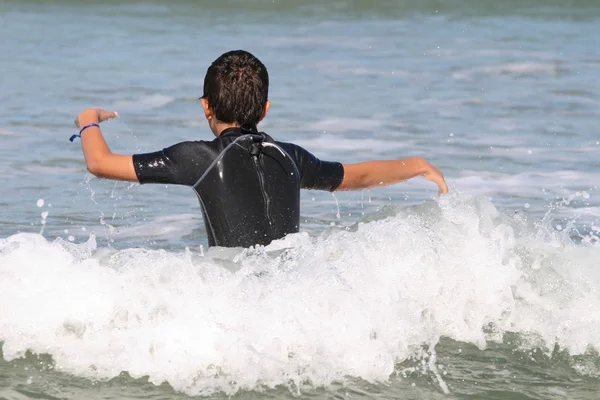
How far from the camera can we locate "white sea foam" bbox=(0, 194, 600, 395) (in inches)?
163

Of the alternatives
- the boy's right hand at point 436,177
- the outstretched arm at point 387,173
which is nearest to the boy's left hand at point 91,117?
the outstretched arm at point 387,173

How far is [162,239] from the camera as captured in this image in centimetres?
668

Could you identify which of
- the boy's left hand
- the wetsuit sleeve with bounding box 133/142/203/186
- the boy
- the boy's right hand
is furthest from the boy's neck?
the boy's right hand

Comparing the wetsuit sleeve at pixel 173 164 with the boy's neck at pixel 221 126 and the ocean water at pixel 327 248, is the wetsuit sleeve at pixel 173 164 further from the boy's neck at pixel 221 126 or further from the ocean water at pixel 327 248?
the ocean water at pixel 327 248

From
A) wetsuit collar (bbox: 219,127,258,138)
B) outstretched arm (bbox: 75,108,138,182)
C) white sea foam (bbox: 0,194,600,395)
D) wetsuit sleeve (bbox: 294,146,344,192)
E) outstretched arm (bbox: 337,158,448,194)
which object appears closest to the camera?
white sea foam (bbox: 0,194,600,395)

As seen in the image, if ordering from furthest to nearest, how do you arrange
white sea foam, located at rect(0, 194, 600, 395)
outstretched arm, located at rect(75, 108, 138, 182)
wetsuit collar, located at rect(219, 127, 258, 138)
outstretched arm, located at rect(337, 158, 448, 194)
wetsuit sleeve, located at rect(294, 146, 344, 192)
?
1. outstretched arm, located at rect(337, 158, 448, 194)
2. wetsuit sleeve, located at rect(294, 146, 344, 192)
3. wetsuit collar, located at rect(219, 127, 258, 138)
4. outstretched arm, located at rect(75, 108, 138, 182)
5. white sea foam, located at rect(0, 194, 600, 395)

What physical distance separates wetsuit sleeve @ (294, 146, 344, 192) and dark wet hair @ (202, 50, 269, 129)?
0.96 feet

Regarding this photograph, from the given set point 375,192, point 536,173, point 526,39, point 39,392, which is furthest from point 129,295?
point 526,39

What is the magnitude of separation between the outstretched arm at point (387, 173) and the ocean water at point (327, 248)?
0.51 ft

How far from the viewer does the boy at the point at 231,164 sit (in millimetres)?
4289

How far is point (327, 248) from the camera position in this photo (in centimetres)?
453

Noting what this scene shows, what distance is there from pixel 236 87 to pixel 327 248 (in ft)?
2.47

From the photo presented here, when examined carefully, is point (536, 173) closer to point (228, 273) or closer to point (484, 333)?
point (484, 333)

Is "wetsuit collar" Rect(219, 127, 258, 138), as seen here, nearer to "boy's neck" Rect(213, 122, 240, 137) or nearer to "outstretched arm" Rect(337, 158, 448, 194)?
"boy's neck" Rect(213, 122, 240, 137)
